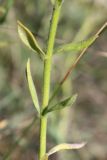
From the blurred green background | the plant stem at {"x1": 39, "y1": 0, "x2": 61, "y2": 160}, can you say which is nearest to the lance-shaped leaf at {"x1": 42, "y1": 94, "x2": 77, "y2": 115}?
the plant stem at {"x1": 39, "y1": 0, "x2": 61, "y2": 160}

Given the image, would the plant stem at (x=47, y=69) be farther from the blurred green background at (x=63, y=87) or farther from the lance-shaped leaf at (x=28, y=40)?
the blurred green background at (x=63, y=87)

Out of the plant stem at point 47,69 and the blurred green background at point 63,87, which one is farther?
the blurred green background at point 63,87

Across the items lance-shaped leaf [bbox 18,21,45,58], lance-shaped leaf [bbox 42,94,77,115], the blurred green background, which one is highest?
lance-shaped leaf [bbox 18,21,45,58]

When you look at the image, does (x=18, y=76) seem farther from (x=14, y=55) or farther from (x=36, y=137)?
(x=36, y=137)

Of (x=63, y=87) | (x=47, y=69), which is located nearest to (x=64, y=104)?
(x=47, y=69)

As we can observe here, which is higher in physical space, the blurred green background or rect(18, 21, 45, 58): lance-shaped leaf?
rect(18, 21, 45, 58): lance-shaped leaf

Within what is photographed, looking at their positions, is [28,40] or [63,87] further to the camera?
[63,87]

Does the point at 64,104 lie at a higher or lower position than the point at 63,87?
higher

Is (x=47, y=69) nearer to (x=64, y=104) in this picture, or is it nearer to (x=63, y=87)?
(x=64, y=104)

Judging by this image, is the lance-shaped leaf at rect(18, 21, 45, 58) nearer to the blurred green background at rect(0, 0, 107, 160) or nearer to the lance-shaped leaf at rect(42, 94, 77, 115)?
the lance-shaped leaf at rect(42, 94, 77, 115)

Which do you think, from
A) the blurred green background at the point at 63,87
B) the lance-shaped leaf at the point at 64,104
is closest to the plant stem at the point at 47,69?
the lance-shaped leaf at the point at 64,104
